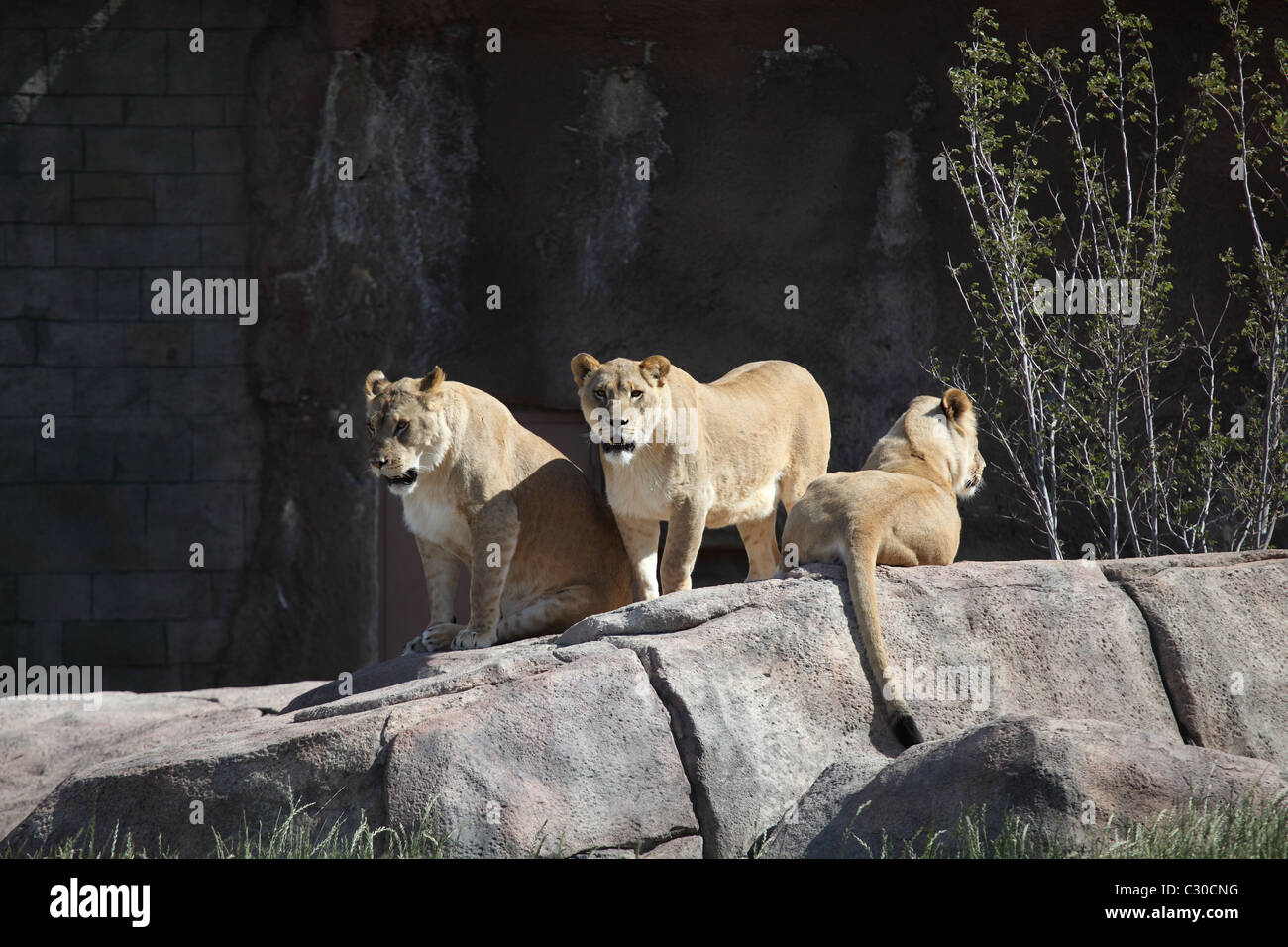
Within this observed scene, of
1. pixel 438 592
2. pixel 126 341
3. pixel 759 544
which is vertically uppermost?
pixel 126 341

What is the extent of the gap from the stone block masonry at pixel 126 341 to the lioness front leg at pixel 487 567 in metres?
4.39

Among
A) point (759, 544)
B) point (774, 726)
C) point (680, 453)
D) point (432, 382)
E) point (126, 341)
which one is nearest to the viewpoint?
point (774, 726)

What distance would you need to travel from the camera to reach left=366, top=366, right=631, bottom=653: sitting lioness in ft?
21.8

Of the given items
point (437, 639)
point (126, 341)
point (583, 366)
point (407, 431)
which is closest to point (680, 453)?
point (583, 366)

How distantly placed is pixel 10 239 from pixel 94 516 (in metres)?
2.14

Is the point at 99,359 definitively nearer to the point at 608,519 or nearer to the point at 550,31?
the point at 550,31

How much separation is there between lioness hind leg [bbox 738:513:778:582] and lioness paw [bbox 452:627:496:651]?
1748mm

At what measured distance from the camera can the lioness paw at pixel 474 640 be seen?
21.9ft

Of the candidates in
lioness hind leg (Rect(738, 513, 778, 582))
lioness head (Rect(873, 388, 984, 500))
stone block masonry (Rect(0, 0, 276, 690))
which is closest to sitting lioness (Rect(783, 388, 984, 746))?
lioness head (Rect(873, 388, 984, 500))

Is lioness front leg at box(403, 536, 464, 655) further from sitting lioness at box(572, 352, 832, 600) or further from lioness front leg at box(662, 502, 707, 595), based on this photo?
lioness front leg at box(662, 502, 707, 595)

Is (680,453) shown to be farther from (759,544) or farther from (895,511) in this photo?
(895,511)

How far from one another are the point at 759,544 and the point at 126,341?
→ 5.40 metres

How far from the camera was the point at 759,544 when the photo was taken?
25.9ft
